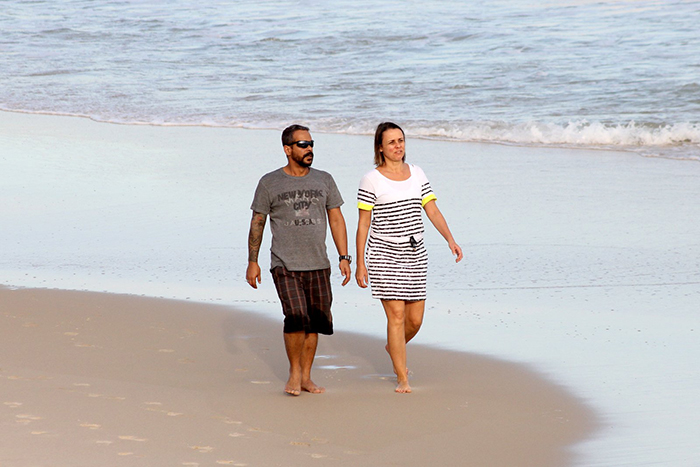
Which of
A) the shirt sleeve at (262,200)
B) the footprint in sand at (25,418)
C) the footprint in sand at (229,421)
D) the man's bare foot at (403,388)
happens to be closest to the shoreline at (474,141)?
the man's bare foot at (403,388)

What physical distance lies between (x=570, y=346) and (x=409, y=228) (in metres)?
1.35

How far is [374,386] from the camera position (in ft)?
17.2

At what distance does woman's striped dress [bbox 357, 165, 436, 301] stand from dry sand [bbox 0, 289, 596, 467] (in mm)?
529

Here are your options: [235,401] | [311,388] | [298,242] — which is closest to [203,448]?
[235,401]

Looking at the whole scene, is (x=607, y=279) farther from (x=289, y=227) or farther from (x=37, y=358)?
(x=37, y=358)

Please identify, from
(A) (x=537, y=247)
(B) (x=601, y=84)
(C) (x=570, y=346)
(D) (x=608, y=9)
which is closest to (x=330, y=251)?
(A) (x=537, y=247)

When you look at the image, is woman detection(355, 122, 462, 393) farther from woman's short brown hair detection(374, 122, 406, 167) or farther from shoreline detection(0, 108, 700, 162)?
shoreline detection(0, 108, 700, 162)

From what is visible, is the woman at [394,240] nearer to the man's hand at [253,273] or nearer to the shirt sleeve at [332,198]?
the shirt sleeve at [332,198]

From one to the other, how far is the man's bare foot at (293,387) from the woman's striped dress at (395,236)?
0.60 m

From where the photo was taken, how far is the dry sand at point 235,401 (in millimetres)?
4148

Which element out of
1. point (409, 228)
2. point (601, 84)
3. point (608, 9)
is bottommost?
point (409, 228)

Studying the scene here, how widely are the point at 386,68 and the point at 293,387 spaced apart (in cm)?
1720

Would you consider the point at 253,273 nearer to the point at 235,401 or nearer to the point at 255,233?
the point at 255,233

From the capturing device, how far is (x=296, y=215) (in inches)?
199
